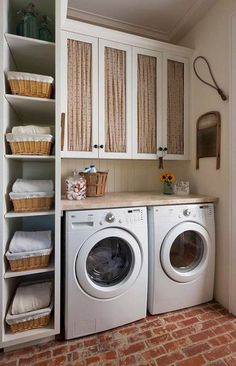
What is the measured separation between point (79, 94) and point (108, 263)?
4.53 ft

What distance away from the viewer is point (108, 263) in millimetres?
1642

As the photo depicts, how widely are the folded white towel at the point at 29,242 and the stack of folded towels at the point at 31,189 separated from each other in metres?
0.29

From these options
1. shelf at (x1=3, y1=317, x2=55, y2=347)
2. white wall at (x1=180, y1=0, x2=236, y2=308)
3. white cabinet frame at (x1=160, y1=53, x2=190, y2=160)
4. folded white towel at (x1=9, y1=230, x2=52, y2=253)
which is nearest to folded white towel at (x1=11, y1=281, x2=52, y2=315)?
shelf at (x1=3, y1=317, x2=55, y2=347)

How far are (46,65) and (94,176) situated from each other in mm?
910

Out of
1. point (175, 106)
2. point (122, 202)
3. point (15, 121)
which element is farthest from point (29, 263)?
point (175, 106)

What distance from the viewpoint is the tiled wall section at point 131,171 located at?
2129 mm

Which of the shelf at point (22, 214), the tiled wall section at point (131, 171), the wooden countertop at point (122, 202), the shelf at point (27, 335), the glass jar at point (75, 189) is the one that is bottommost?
the shelf at point (27, 335)

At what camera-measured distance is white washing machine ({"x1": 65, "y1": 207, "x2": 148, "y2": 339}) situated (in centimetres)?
142

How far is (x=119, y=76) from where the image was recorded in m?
1.89

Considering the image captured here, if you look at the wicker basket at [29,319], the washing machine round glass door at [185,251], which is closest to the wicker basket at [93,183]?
the washing machine round glass door at [185,251]

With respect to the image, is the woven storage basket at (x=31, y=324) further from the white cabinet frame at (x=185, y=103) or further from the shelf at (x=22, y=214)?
the white cabinet frame at (x=185, y=103)

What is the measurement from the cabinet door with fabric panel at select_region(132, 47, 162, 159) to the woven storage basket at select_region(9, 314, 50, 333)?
1.44m

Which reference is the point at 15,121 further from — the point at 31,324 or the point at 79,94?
the point at 31,324

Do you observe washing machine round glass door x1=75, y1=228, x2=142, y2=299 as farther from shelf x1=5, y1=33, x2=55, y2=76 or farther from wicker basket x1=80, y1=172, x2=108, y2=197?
shelf x1=5, y1=33, x2=55, y2=76
